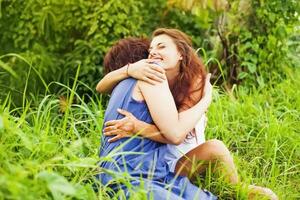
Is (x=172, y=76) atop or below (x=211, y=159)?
atop

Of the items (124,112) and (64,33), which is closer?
(124,112)

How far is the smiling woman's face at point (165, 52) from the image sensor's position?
395 cm

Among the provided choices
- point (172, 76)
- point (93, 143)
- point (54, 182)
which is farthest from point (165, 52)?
point (54, 182)

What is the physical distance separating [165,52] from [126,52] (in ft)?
0.76

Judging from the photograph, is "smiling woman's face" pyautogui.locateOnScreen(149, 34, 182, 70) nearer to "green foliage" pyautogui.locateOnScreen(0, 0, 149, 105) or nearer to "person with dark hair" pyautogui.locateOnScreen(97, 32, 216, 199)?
"person with dark hair" pyautogui.locateOnScreen(97, 32, 216, 199)

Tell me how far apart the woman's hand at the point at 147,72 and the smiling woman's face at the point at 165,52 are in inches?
5.3

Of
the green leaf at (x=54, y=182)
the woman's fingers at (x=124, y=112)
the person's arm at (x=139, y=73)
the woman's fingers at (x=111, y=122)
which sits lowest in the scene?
the woman's fingers at (x=111, y=122)

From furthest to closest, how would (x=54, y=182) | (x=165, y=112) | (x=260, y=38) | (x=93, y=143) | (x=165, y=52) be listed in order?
(x=260, y=38) → (x=93, y=143) → (x=165, y=52) → (x=165, y=112) → (x=54, y=182)

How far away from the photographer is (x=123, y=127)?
3.72 m

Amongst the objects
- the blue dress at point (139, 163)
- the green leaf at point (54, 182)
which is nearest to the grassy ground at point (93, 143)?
the green leaf at point (54, 182)

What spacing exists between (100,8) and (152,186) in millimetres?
2645

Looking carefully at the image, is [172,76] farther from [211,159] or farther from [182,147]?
[211,159]

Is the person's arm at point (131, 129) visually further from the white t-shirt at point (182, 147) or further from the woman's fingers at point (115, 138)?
the white t-shirt at point (182, 147)

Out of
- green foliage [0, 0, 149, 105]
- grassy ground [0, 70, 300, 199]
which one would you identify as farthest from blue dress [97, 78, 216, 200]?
green foliage [0, 0, 149, 105]
